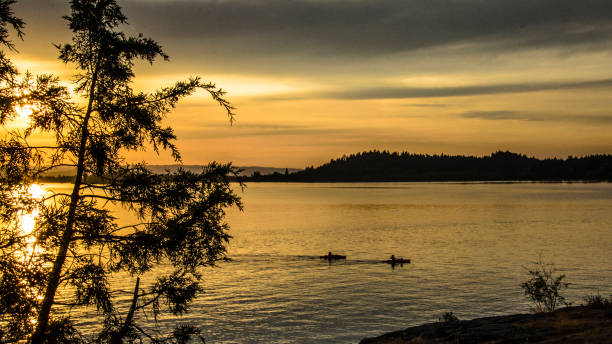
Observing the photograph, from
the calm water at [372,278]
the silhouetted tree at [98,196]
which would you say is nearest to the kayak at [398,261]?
the calm water at [372,278]

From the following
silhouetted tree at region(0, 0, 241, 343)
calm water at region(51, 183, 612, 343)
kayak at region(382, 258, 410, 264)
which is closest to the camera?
silhouetted tree at region(0, 0, 241, 343)

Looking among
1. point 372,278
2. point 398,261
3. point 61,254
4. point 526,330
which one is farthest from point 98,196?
point 398,261

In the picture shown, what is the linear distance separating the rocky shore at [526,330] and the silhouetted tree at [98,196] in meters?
9.40

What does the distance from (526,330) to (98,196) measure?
1525 centimetres

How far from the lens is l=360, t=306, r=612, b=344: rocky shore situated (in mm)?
16578

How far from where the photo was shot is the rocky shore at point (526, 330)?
16578mm

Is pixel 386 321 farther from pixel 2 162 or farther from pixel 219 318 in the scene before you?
pixel 2 162

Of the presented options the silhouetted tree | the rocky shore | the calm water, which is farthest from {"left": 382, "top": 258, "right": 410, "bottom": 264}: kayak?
the silhouetted tree

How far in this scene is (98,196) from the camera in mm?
14875

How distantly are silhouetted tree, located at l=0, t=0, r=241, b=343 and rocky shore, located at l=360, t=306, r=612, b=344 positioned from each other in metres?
9.40

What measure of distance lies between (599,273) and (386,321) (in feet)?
97.2

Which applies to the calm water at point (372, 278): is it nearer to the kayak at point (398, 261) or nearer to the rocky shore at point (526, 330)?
the kayak at point (398, 261)

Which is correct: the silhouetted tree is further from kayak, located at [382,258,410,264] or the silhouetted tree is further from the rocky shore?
kayak, located at [382,258,410,264]

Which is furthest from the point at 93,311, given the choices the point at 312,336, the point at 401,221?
the point at 401,221
